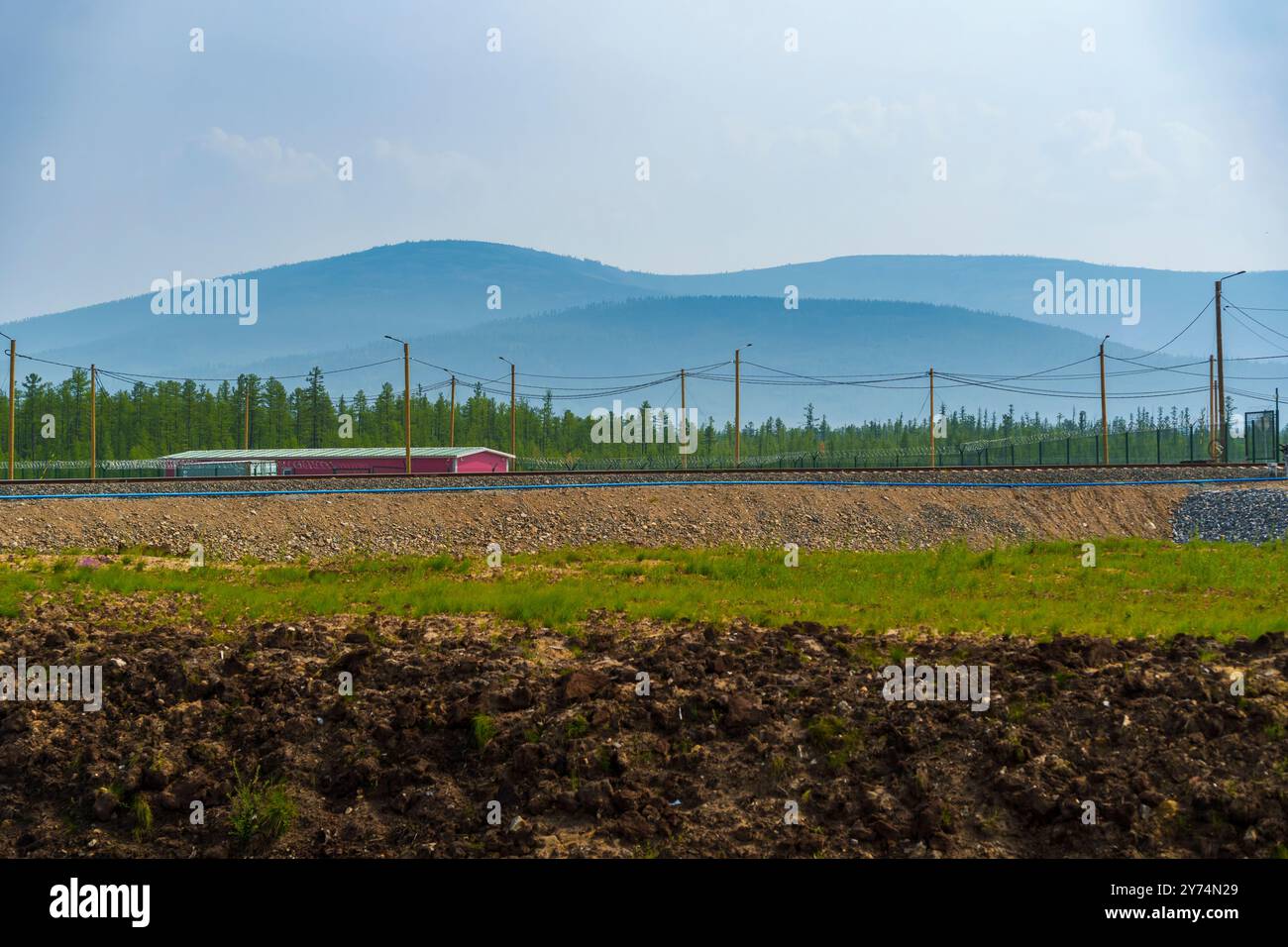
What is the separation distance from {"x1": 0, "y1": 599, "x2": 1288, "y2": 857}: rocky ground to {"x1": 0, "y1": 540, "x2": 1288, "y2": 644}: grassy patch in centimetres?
349

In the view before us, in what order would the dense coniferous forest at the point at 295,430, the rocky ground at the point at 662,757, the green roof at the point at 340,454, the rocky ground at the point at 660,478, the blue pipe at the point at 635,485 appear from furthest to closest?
the dense coniferous forest at the point at 295,430 → the green roof at the point at 340,454 → the rocky ground at the point at 660,478 → the blue pipe at the point at 635,485 → the rocky ground at the point at 662,757

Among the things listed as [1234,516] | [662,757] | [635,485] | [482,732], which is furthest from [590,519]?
[662,757]

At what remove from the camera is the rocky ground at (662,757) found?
30.7 ft

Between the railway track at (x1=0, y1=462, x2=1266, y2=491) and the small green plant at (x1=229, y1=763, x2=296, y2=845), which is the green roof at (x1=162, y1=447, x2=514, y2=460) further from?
the small green plant at (x1=229, y1=763, x2=296, y2=845)

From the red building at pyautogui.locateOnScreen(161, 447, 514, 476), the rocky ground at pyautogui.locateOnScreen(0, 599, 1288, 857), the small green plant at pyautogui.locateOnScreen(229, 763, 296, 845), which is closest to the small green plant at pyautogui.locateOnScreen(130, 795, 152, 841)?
the rocky ground at pyautogui.locateOnScreen(0, 599, 1288, 857)

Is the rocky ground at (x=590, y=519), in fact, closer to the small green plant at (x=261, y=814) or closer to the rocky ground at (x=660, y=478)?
the rocky ground at (x=660, y=478)

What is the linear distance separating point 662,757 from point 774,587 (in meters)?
11.4

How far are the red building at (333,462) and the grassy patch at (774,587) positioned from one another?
44380mm

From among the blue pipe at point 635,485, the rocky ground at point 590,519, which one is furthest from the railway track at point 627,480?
the rocky ground at point 590,519

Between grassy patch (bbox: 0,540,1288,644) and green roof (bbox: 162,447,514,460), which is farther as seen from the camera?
green roof (bbox: 162,447,514,460)

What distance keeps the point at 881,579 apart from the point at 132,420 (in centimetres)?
11523

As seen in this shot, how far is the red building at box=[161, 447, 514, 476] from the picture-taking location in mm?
71938

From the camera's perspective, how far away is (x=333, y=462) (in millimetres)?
74500

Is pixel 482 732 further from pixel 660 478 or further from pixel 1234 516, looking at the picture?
pixel 1234 516
